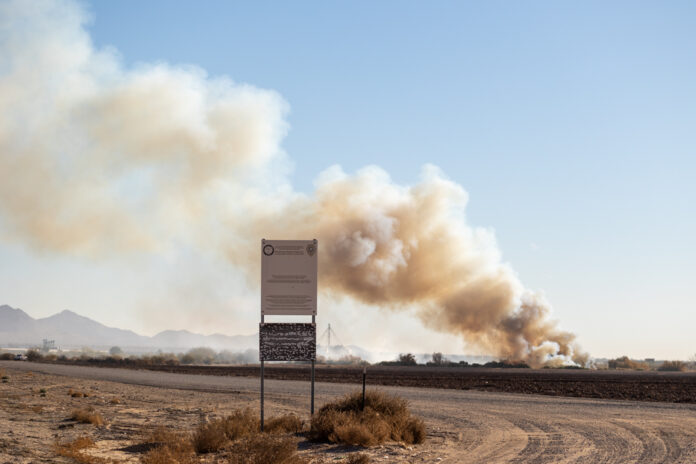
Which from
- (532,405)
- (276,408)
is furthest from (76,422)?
(532,405)

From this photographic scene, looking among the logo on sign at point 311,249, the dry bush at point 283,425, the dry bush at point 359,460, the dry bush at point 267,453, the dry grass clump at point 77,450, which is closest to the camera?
the dry bush at point 267,453

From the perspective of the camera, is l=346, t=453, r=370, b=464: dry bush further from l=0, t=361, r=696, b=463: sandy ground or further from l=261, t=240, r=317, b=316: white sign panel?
l=261, t=240, r=317, b=316: white sign panel

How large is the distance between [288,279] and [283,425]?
357 centimetres

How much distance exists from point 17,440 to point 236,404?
50.3 feet

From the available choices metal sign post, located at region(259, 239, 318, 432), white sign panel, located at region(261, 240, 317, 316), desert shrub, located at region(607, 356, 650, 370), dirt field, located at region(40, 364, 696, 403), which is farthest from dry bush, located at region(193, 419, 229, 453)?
desert shrub, located at region(607, 356, 650, 370)

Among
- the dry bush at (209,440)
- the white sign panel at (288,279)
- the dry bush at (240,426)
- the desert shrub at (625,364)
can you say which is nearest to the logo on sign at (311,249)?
the white sign panel at (288,279)

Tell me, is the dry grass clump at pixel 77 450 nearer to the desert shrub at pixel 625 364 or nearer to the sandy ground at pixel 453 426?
the sandy ground at pixel 453 426

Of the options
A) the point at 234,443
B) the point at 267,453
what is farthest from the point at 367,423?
the point at 267,453

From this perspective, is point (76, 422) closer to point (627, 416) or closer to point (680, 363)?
point (627, 416)

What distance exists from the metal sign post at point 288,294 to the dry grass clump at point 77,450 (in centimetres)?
449

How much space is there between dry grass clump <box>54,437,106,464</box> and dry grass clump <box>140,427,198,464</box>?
0.88 metres

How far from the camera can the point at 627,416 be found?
23.7 m

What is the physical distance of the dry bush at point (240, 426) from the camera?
16.1 m

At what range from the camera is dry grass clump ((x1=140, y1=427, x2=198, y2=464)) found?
40.6 feet
